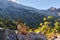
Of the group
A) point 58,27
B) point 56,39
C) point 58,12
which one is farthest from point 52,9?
point 56,39

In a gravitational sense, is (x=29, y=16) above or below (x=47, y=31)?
below

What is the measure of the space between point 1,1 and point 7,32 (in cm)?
10703

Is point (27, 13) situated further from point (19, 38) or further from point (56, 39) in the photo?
point (19, 38)

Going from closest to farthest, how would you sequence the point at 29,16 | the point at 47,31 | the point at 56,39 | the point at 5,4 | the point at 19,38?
the point at 19,38, the point at 56,39, the point at 47,31, the point at 29,16, the point at 5,4

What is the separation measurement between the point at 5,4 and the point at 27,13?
1671cm

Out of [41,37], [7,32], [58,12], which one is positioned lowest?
[58,12]

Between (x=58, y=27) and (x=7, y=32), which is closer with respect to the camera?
(x=7, y=32)

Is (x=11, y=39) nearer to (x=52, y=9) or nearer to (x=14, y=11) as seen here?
(x=14, y=11)

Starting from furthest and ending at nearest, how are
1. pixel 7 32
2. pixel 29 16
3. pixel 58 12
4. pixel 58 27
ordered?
1. pixel 58 12
2. pixel 29 16
3. pixel 58 27
4. pixel 7 32

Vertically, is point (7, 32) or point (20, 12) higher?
point (7, 32)

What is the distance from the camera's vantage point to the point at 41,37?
15.0 metres

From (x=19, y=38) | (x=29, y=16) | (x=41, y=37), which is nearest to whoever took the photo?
(x=19, y=38)

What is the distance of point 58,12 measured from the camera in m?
133

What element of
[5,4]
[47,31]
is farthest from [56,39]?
[5,4]
